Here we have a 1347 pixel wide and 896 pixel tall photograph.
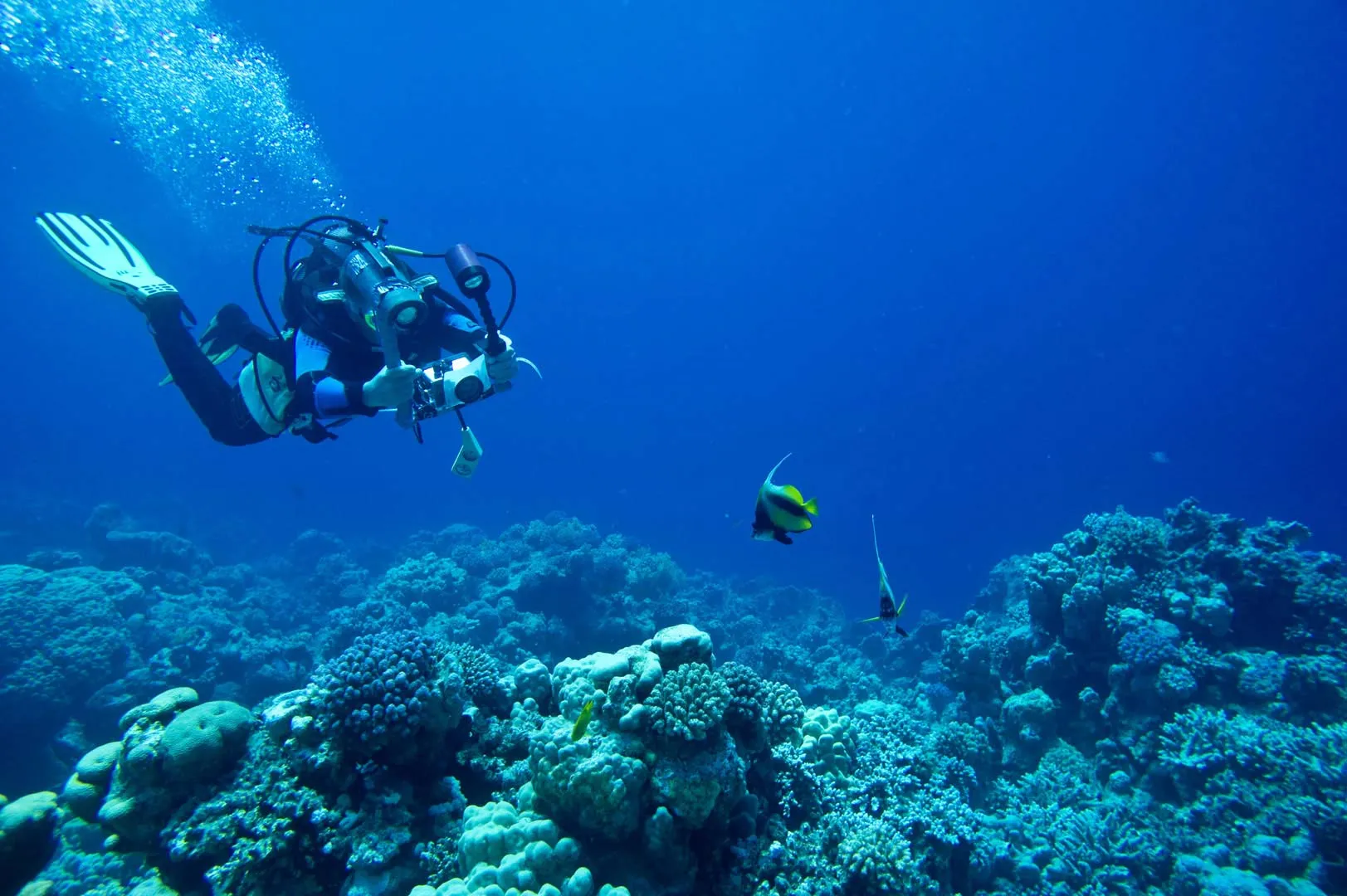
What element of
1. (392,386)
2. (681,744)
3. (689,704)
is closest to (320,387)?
(392,386)

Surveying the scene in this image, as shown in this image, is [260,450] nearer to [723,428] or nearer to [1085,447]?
[723,428]

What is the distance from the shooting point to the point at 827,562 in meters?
51.0

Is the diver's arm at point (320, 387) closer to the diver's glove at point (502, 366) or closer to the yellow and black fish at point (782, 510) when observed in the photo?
the diver's glove at point (502, 366)

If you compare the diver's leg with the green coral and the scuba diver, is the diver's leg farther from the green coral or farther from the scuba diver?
the green coral

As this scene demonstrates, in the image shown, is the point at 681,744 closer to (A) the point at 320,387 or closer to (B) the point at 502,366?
(B) the point at 502,366

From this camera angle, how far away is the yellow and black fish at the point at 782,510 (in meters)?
3.44

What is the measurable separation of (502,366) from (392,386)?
0.90 m

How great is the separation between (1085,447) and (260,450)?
395 feet

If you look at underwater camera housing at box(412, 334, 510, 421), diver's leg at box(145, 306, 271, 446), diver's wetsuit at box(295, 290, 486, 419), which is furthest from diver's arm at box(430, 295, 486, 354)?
diver's leg at box(145, 306, 271, 446)

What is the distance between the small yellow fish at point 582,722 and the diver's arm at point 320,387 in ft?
10.5

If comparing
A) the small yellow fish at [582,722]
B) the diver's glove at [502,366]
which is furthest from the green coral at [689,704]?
the diver's glove at [502,366]

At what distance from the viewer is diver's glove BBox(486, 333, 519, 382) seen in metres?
5.11

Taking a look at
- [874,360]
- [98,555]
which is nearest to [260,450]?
[98,555]

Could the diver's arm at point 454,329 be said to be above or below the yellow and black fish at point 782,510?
above
